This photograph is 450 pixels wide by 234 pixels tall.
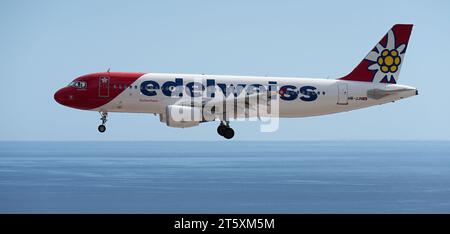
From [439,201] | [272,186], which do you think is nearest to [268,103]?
[439,201]

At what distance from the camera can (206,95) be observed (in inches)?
2055

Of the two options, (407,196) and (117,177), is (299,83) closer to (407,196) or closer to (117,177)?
(407,196)

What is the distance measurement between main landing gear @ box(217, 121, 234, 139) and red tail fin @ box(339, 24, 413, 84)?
11.2 metres

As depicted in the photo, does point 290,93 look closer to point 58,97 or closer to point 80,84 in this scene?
point 80,84

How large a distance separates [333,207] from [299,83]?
37970mm

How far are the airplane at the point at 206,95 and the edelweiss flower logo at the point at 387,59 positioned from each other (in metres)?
2.30

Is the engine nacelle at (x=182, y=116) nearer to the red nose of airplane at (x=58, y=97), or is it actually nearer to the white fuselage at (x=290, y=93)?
the white fuselage at (x=290, y=93)

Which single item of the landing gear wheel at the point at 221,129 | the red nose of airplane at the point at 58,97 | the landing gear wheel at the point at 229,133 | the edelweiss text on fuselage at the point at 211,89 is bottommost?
the landing gear wheel at the point at 229,133

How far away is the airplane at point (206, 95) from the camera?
5138cm

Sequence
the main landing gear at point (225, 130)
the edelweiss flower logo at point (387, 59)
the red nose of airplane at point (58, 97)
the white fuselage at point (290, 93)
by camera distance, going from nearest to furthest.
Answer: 1. the white fuselage at point (290, 93)
2. the red nose of airplane at point (58, 97)
3. the main landing gear at point (225, 130)
4. the edelweiss flower logo at point (387, 59)

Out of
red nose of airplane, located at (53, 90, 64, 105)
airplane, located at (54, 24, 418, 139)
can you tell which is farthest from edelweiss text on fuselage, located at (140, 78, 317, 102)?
red nose of airplane, located at (53, 90, 64, 105)

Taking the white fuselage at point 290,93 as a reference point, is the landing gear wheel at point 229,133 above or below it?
below

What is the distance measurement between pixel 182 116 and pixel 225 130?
508cm

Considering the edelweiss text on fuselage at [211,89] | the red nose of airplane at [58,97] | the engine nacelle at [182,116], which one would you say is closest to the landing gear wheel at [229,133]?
the edelweiss text on fuselage at [211,89]
